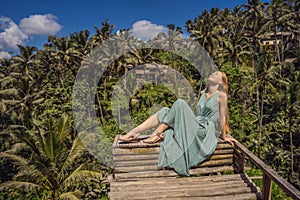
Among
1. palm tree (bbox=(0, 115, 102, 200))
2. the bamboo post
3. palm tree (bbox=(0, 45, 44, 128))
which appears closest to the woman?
Result: the bamboo post

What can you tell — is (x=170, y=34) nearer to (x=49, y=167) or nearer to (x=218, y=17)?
(x=218, y=17)

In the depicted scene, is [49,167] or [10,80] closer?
[49,167]

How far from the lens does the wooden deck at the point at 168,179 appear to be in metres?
3.12

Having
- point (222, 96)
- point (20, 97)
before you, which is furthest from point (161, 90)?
point (222, 96)

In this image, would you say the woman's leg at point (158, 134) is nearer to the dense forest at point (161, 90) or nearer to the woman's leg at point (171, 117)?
the woman's leg at point (171, 117)

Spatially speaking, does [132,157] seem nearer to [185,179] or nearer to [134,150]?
[134,150]

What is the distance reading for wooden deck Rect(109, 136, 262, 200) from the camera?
3123 mm

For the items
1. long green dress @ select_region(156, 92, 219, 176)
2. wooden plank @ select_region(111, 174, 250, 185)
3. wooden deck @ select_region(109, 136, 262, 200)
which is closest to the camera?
wooden deck @ select_region(109, 136, 262, 200)

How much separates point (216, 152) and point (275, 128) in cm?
1743

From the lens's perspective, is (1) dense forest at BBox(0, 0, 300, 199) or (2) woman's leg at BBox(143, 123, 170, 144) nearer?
(2) woman's leg at BBox(143, 123, 170, 144)

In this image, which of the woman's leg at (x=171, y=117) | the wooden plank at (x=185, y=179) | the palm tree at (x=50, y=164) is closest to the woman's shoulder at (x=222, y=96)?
the woman's leg at (x=171, y=117)

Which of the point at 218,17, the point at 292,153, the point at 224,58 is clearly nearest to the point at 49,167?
the point at 292,153

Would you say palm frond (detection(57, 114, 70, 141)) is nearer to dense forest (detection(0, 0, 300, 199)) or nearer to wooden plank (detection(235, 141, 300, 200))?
dense forest (detection(0, 0, 300, 199))

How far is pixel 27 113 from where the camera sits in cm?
1977
